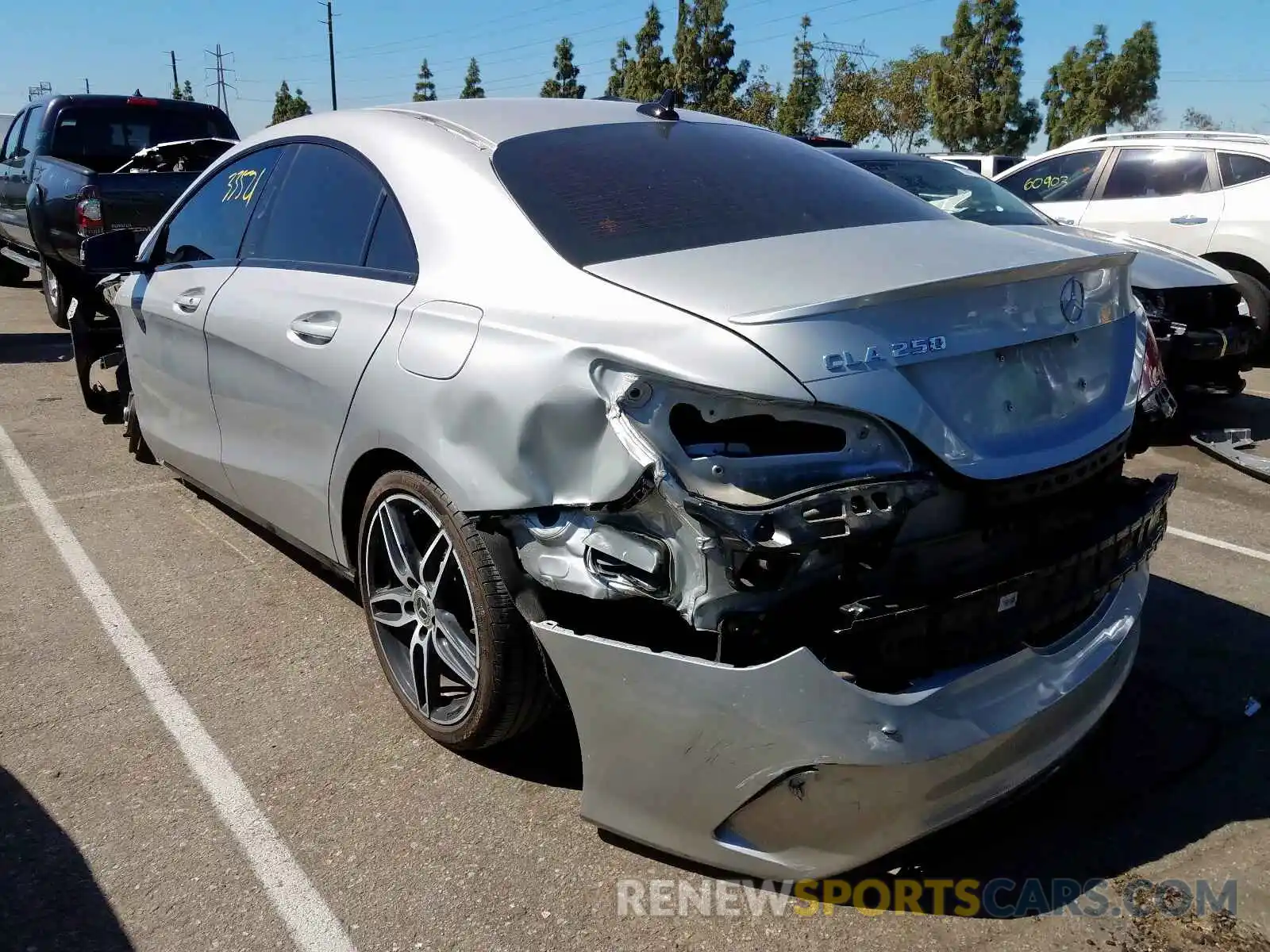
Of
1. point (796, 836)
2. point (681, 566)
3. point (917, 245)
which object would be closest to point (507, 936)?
point (796, 836)

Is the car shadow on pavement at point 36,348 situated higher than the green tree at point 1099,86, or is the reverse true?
the green tree at point 1099,86

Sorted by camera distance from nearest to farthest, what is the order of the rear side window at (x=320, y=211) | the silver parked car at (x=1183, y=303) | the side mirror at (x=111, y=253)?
the rear side window at (x=320, y=211) → the side mirror at (x=111, y=253) → the silver parked car at (x=1183, y=303)

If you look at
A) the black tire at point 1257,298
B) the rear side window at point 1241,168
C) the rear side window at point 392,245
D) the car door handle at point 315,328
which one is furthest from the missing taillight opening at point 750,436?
the rear side window at point 1241,168

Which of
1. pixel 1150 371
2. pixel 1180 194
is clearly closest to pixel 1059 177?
pixel 1180 194

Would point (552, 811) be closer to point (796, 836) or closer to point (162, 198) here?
point (796, 836)

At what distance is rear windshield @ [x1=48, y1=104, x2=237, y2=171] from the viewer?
32.9ft

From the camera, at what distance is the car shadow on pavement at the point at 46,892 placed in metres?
2.26

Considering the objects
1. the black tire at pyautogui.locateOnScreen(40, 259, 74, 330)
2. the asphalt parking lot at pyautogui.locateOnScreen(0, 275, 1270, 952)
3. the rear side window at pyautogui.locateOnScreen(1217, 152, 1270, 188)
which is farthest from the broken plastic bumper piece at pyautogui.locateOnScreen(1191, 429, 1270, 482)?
the black tire at pyautogui.locateOnScreen(40, 259, 74, 330)

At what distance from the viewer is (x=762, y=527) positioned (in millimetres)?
1990

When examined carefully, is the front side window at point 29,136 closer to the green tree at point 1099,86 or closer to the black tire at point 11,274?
the black tire at point 11,274

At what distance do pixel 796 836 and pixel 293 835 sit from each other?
1273 mm

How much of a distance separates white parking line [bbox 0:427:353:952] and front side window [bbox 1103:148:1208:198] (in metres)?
8.51

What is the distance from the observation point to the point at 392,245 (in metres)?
2.98

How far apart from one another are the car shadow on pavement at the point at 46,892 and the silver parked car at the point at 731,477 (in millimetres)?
897
